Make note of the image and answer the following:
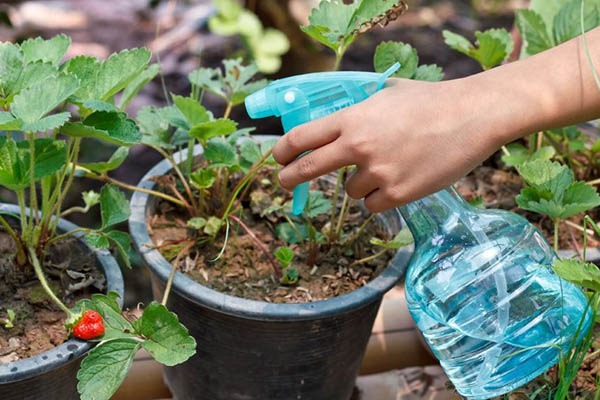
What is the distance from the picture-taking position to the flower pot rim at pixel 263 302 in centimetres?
97

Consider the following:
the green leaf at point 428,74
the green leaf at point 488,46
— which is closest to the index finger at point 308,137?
the green leaf at point 428,74

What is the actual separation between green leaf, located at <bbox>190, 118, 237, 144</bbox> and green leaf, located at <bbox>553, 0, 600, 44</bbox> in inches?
21.7

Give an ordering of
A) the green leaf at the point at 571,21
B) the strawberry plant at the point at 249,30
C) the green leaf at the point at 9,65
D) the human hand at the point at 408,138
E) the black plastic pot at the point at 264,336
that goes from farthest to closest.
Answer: the strawberry plant at the point at 249,30
the green leaf at the point at 571,21
the black plastic pot at the point at 264,336
the green leaf at the point at 9,65
the human hand at the point at 408,138

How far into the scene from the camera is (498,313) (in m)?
0.96

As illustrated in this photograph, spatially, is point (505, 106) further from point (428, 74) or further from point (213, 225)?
point (213, 225)

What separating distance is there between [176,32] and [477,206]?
1752 millimetres

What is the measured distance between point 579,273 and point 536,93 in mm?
198

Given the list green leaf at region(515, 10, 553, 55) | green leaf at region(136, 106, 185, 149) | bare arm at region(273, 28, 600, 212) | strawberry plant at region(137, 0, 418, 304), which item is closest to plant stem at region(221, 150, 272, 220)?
strawberry plant at region(137, 0, 418, 304)

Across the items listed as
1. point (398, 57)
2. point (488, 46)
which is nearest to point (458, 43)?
point (488, 46)

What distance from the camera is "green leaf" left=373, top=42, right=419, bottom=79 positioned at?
3.54 ft

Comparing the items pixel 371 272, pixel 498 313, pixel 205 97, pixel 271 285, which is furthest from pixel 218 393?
pixel 205 97

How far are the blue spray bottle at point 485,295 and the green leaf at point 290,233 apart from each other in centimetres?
20

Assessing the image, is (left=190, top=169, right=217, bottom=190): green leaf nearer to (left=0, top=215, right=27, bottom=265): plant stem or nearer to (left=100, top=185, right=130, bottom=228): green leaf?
(left=100, top=185, right=130, bottom=228): green leaf

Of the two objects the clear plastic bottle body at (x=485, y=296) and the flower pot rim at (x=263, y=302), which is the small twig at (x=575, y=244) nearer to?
the clear plastic bottle body at (x=485, y=296)
